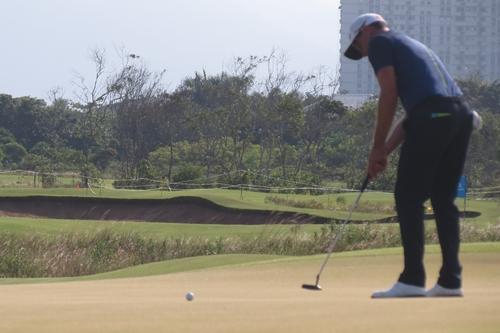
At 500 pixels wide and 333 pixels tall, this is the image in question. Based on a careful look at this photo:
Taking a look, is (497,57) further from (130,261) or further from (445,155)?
(445,155)

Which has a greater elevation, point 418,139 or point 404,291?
point 418,139

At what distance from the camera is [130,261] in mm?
20922

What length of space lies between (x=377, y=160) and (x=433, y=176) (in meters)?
0.36

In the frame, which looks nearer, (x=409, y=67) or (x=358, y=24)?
(x=409, y=67)

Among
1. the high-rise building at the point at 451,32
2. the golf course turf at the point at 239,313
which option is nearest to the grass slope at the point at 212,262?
the golf course turf at the point at 239,313

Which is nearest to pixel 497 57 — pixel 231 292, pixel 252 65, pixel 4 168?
pixel 252 65

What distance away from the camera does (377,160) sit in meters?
7.34

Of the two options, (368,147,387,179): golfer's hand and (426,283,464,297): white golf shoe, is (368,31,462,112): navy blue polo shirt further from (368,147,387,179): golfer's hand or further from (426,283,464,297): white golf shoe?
(426,283,464,297): white golf shoe

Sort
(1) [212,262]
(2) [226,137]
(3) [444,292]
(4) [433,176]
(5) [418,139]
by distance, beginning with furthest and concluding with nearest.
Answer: (2) [226,137], (1) [212,262], (3) [444,292], (4) [433,176], (5) [418,139]

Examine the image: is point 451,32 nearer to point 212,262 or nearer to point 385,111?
point 212,262

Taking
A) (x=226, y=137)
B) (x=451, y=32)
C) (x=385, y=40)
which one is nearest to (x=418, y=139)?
(x=385, y=40)

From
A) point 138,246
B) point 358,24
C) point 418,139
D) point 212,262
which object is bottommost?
point 138,246

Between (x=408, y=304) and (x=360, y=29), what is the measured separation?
1.77 m

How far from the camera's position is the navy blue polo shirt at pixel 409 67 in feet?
23.4
